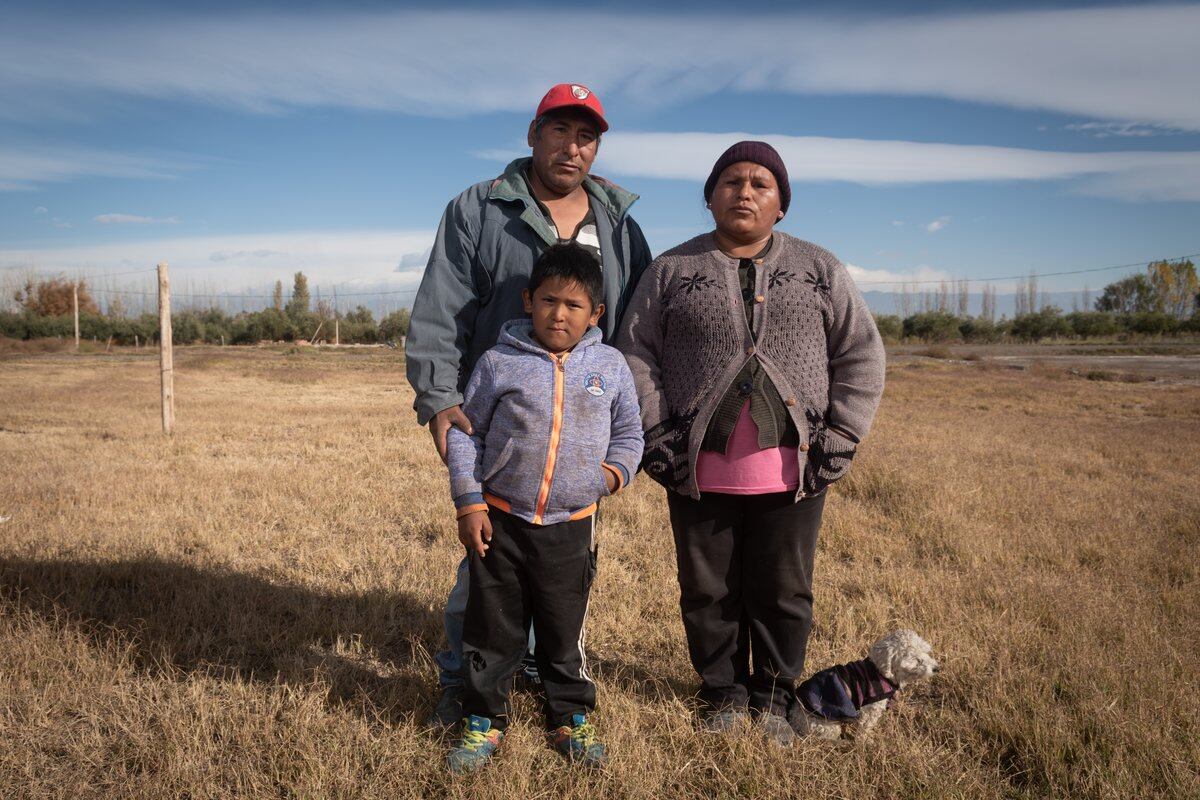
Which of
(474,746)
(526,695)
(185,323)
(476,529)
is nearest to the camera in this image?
(476,529)

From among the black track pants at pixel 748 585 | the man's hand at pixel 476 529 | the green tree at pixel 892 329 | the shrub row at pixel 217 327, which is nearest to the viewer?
the man's hand at pixel 476 529

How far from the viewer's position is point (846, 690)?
2.95 metres

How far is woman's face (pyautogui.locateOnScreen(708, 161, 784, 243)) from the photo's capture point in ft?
9.12

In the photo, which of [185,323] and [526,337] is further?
[185,323]

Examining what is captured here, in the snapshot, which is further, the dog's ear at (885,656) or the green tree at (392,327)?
the green tree at (392,327)

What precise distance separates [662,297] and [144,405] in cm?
1645

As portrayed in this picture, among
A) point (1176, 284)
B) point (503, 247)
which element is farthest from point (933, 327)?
point (503, 247)

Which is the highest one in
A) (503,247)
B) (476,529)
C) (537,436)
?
(503,247)

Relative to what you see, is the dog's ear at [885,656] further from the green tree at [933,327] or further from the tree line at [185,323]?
the green tree at [933,327]

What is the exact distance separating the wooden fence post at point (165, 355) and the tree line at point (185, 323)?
152 ft

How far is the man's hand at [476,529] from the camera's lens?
260 cm

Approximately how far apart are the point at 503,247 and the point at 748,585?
1.66m

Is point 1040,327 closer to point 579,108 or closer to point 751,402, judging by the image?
point 751,402

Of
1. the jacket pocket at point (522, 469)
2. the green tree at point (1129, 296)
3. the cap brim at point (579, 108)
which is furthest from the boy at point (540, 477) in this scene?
the green tree at point (1129, 296)
